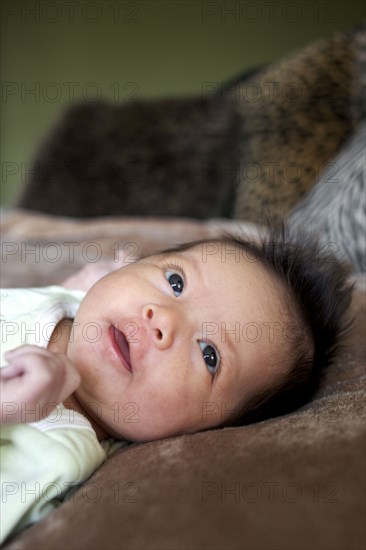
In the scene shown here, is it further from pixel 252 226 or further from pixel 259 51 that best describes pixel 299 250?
pixel 259 51

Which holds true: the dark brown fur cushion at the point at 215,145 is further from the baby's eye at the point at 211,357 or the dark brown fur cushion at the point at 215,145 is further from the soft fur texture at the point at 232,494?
the soft fur texture at the point at 232,494

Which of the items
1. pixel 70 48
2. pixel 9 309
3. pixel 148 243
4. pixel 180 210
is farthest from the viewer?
pixel 70 48

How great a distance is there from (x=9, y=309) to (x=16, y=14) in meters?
4.44

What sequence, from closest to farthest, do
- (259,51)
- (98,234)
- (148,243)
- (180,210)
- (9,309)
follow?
(9,309) < (148,243) < (98,234) < (180,210) < (259,51)

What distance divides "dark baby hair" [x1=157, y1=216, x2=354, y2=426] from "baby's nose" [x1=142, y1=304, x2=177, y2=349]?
162 millimetres

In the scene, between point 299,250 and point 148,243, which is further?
point 148,243

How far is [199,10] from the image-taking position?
3.95 metres

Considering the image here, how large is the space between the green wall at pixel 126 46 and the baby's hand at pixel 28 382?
295cm

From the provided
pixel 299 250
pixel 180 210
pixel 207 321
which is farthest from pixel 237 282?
pixel 180 210

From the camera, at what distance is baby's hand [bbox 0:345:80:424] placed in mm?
584

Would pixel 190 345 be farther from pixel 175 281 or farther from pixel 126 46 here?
pixel 126 46

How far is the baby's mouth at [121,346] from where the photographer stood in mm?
802
